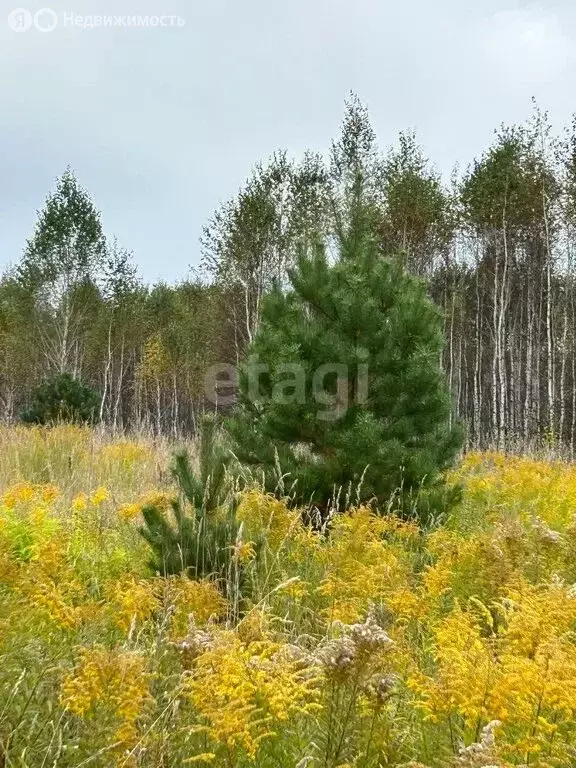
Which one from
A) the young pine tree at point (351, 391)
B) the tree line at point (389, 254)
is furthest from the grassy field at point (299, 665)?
the tree line at point (389, 254)

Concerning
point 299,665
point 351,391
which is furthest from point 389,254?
point 299,665

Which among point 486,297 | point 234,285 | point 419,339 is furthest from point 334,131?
point 419,339

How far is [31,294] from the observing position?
2542 centimetres

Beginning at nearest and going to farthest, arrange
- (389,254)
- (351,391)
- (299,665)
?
(299,665), (351,391), (389,254)

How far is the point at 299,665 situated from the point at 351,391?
4.01m

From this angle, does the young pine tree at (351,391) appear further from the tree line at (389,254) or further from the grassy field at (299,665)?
the tree line at (389,254)

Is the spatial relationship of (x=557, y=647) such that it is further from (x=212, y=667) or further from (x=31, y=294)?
(x=31, y=294)

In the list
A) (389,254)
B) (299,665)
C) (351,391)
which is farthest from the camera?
(389,254)

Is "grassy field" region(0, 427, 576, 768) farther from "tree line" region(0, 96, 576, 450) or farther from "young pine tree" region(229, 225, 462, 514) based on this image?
"tree line" region(0, 96, 576, 450)

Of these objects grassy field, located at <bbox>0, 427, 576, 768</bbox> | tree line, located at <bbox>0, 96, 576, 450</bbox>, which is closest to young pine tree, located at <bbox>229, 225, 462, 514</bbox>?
grassy field, located at <bbox>0, 427, 576, 768</bbox>

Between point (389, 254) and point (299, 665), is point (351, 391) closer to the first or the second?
point (299, 665)

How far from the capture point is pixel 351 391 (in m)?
5.76

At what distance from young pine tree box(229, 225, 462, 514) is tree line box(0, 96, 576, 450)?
396 inches

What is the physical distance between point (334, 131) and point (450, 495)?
16.7m
